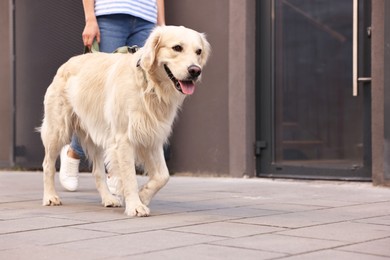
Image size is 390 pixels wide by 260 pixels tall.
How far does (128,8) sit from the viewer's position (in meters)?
6.01

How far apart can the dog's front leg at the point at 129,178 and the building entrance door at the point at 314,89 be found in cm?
293

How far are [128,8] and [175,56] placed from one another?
139cm

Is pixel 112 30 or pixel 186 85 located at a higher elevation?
pixel 112 30

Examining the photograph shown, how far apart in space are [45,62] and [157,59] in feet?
17.2

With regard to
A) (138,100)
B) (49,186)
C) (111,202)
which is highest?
(138,100)

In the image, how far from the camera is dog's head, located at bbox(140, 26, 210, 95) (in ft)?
15.4

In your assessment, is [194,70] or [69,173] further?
[69,173]

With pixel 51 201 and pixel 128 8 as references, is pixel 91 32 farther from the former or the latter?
pixel 51 201

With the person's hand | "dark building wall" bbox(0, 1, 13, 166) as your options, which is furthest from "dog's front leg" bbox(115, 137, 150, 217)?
"dark building wall" bbox(0, 1, 13, 166)

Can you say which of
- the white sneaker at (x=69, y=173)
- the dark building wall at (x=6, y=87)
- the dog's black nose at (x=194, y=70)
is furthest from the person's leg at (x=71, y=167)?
the dark building wall at (x=6, y=87)

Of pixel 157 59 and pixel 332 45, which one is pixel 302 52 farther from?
pixel 157 59

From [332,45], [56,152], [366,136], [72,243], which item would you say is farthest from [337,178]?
Result: [72,243]

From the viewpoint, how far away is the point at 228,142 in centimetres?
805

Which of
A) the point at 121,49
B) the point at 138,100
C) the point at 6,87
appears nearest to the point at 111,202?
the point at 138,100
